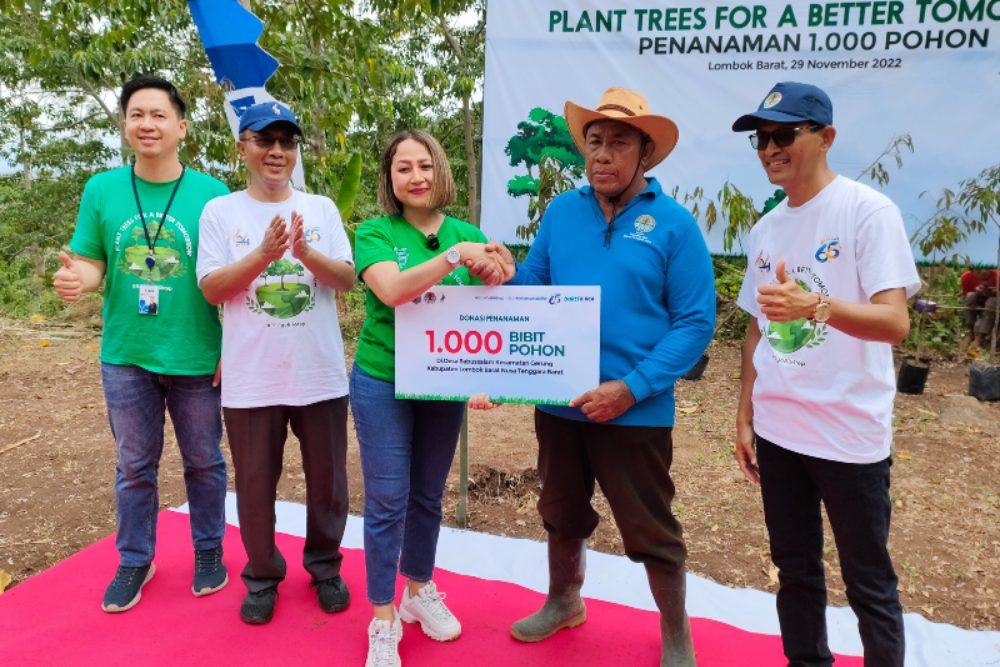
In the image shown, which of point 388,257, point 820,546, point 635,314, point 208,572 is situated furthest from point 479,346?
point 208,572

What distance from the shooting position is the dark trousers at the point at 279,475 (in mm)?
2598

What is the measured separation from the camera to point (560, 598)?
2662mm

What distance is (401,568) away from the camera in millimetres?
2645

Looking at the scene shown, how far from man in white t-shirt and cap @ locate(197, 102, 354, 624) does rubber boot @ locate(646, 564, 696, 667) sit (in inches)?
49.1

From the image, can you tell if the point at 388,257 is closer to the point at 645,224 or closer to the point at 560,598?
the point at 645,224

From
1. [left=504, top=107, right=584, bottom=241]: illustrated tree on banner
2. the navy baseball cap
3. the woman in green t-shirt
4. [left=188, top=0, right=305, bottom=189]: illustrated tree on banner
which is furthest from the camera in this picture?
[left=504, top=107, right=584, bottom=241]: illustrated tree on banner

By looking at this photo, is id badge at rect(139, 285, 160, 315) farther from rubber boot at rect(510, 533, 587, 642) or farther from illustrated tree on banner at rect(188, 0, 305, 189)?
rubber boot at rect(510, 533, 587, 642)

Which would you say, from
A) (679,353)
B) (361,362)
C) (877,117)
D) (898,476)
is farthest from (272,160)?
(898,476)

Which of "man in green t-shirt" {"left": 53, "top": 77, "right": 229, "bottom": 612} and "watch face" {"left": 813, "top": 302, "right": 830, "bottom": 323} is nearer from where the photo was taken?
"watch face" {"left": 813, "top": 302, "right": 830, "bottom": 323}

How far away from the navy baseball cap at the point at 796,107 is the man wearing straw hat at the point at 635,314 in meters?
0.31

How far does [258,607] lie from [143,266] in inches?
52.6

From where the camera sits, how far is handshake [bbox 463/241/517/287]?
7.20 ft

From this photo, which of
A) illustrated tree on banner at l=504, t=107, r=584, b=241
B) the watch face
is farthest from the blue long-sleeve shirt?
illustrated tree on banner at l=504, t=107, r=584, b=241

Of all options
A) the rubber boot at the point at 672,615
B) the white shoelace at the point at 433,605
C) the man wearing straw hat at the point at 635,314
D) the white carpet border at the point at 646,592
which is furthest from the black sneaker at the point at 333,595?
the rubber boot at the point at 672,615
